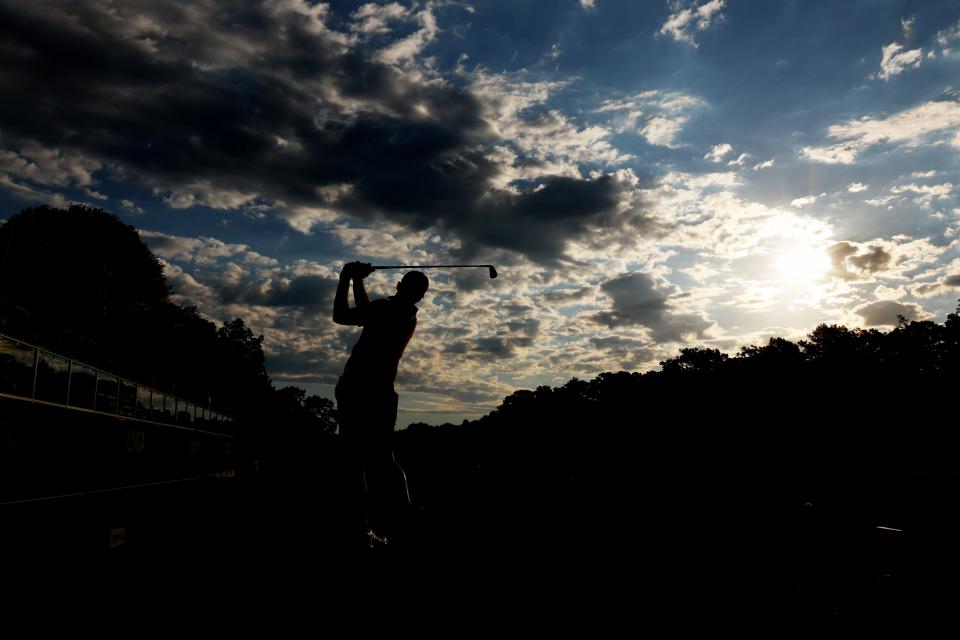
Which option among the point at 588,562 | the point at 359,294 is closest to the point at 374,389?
the point at 359,294

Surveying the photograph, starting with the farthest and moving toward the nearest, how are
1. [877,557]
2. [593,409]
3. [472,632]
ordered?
[593,409] < [877,557] < [472,632]

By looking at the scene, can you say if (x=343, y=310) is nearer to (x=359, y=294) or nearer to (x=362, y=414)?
(x=359, y=294)

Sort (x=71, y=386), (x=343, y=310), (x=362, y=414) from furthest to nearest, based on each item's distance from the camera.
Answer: (x=71, y=386) → (x=343, y=310) → (x=362, y=414)

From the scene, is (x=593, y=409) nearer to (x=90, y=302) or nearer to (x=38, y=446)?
(x=90, y=302)

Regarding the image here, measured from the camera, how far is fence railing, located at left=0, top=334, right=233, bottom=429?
64.0 feet

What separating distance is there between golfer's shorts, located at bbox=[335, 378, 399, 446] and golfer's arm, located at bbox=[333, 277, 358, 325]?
53 centimetres

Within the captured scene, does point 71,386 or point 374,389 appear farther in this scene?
point 71,386

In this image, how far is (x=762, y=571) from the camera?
4.83m

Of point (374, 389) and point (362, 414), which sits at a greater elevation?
point (374, 389)

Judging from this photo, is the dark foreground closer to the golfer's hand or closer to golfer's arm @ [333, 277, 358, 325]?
golfer's arm @ [333, 277, 358, 325]

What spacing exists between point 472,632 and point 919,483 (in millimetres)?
13463

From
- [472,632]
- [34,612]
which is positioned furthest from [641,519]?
[34,612]

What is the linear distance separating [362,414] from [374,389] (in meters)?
0.24

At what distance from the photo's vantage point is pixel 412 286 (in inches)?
255
